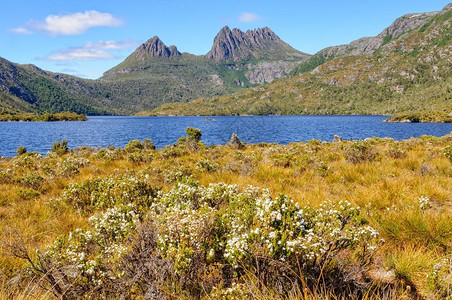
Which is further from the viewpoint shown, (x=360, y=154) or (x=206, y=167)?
(x=360, y=154)

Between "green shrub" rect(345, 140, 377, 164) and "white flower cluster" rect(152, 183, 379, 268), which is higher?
"white flower cluster" rect(152, 183, 379, 268)

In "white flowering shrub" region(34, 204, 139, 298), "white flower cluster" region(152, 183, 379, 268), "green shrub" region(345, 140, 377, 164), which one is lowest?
"green shrub" region(345, 140, 377, 164)

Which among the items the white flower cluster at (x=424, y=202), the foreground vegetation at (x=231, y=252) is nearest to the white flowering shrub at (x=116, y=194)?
the foreground vegetation at (x=231, y=252)

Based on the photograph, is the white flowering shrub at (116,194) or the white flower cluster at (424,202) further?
the white flowering shrub at (116,194)

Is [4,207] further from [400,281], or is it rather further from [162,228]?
[400,281]

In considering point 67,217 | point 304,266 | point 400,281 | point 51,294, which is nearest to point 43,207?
point 67,217

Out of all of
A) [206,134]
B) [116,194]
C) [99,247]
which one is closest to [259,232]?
[99,247]

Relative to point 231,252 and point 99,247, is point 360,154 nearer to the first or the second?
point 231,252

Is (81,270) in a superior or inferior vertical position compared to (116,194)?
inferior

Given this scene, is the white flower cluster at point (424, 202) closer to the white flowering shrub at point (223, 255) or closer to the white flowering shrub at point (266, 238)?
the white flowering shrub at point (266, 238)

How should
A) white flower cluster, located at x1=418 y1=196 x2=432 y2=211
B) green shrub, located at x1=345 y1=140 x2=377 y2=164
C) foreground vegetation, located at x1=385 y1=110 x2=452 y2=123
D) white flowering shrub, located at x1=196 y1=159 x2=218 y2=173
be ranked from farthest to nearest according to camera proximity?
foreground vegetation, located at x1=385 y1=110 x2=452 y2=123 < green shrub, located at x1=345 y1=140 x2=377 y2=164 < white flowering shrub, located at x1=196 y1=159 x2=218 y2=173 < white flower cluster, located at x1=418 y1=196 x2=432 y2=211

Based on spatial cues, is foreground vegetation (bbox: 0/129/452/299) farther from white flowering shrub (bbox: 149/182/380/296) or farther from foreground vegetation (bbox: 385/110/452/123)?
foreground vegetation (bbox: 385/110/452/123)

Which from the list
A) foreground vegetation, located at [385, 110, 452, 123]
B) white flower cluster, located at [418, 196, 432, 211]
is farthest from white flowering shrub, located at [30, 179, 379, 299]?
foreground vegetation, located at [385, 110, 452, 123]

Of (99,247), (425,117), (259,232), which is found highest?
(259,232)
